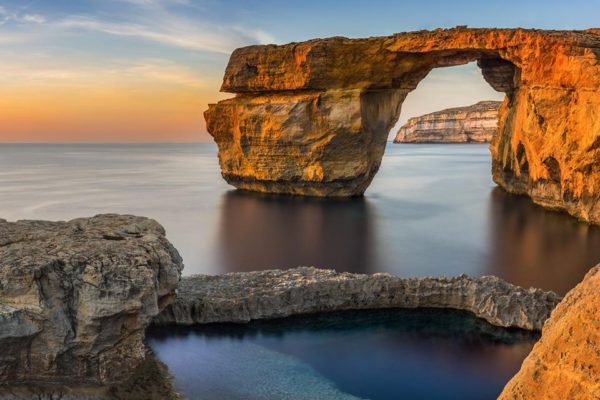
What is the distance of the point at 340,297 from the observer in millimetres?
11211

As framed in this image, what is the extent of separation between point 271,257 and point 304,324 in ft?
18.9

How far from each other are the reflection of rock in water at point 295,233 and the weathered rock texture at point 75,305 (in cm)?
831

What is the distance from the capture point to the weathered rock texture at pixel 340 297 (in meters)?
10.3

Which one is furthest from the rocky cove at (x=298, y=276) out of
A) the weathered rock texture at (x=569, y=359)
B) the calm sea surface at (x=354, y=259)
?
the calm sea surface at (x=354, y=259)

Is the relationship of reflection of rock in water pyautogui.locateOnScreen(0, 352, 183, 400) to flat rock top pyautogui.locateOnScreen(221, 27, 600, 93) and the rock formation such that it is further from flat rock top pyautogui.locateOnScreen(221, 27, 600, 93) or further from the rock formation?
the rock formation

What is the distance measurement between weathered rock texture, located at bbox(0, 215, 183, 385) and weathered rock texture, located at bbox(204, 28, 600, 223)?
52.4 feet

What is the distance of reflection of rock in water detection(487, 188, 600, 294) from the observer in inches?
555

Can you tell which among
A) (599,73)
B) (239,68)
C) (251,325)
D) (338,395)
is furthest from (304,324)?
(239,68)

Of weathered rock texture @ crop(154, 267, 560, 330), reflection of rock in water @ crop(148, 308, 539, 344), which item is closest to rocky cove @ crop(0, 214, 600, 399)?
reflection of rock in water @ crop(148, 308, 539, 344)

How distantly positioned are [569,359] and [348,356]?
235 inches

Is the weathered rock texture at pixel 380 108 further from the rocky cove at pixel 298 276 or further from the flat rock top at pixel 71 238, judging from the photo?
the flat rock top at pixel 71 238

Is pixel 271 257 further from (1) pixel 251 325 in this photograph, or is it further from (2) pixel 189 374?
(2) pixel 189 374

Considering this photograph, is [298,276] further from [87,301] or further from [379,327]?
[87,301]

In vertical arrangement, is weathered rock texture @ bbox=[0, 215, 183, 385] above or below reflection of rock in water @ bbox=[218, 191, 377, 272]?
above
